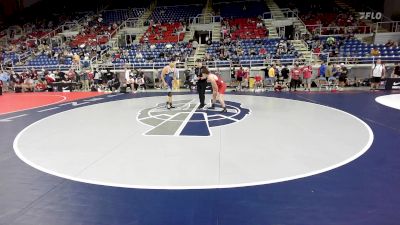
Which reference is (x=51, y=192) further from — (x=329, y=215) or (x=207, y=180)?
(x=329, y=215)

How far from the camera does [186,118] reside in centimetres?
820

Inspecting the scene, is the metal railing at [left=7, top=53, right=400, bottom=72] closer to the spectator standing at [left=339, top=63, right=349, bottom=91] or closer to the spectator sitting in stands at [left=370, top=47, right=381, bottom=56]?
the spectator sitting in stands at [left=370, top=47, right=381, bottom=56]

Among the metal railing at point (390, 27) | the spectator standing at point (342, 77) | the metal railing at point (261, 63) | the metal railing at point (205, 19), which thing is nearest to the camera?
the spectator standing at point (342, 77)

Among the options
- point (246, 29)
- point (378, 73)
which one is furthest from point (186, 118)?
point (246, 29)

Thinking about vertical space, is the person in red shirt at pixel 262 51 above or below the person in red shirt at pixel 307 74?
above

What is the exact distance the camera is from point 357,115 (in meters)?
8.12

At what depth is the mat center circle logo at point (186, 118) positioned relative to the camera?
6859 mm

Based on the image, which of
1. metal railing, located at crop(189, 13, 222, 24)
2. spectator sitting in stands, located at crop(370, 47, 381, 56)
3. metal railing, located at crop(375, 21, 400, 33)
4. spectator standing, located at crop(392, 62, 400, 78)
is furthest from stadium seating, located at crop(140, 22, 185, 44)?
spectator standing, located at crop(392, 62, 400, 78)

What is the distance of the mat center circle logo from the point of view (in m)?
6.86

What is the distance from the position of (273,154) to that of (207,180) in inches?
61.3

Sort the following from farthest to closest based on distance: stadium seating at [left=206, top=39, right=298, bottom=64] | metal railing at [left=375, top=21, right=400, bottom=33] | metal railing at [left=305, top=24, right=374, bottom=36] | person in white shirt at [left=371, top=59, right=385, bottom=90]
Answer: metal railing at [left=305, top=24, right=374, bottom=36]
metal railing at [left=375, top=21, right=400, bottom=33]
stadium seating at [left=206, top=39, right=298, bottom=64]
person in white shirt at [left=371, top=59, right=385, bottom=90]

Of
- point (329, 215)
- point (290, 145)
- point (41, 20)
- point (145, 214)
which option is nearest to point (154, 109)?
point (290, 145)

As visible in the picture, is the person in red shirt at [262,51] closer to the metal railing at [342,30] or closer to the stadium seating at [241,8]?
the metal railing at [342,30]
